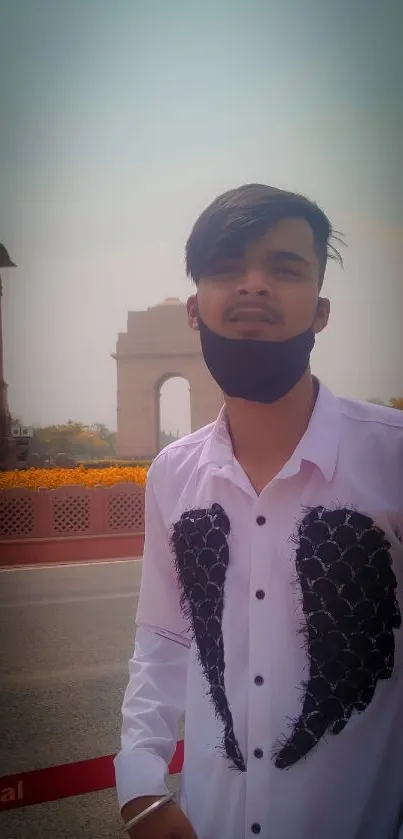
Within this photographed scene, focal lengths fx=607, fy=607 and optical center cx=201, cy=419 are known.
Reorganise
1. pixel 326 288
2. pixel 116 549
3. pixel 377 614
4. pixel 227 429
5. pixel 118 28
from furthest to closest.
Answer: pixel 116 549, pixel 118 28, pixel 326 288, pixel 227 429, pixel 377 614

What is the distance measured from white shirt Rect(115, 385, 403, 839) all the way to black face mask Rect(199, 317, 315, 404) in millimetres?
76

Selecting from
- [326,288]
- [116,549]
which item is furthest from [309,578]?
[116,549]

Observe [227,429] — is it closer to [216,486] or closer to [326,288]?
[216,486]

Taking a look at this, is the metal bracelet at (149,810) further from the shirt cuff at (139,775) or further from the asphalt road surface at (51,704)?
the asphalt road surface at (51,704)

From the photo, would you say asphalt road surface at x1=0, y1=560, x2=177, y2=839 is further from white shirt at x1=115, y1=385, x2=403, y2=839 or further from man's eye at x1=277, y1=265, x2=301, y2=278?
man's eye at x1=277, y1=265, x2=301, y2=278

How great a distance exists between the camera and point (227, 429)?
0.98m

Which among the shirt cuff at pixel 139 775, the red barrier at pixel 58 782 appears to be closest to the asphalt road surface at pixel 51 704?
the red barrier at pixel 58 782

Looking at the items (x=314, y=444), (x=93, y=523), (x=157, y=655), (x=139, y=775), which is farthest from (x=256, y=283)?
(x=93, y=523)

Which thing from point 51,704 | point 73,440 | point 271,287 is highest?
point 271,287

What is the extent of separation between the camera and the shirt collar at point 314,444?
0.86 meters

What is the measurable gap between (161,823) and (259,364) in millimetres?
697

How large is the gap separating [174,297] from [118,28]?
0.64m

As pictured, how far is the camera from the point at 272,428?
3.04 feet

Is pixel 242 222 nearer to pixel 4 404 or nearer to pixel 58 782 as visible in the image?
pixel 4 404
